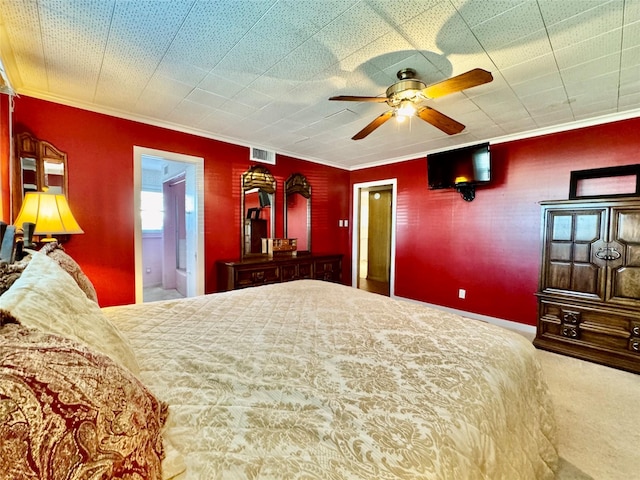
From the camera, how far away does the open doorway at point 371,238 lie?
550 cm

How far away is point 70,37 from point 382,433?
2727 millimetres

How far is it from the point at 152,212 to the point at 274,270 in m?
3.63

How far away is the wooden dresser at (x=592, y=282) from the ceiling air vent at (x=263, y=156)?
3464mm

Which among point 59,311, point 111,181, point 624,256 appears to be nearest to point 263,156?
point 111,181

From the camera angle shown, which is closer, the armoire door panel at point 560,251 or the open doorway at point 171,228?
the armoire door panel at point 560,251

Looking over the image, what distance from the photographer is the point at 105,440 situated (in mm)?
527

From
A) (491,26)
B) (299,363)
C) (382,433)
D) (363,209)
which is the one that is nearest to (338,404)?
(382,433)

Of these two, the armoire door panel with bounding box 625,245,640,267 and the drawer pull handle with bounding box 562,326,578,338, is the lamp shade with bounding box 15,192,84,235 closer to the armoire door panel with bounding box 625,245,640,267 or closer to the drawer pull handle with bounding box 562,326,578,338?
the drawer pull handle with bounding box 562,326,578,338

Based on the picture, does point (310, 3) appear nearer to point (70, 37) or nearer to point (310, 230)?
point (70, 37)

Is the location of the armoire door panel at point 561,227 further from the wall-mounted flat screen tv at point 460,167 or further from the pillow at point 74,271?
the pillow at point 74,271

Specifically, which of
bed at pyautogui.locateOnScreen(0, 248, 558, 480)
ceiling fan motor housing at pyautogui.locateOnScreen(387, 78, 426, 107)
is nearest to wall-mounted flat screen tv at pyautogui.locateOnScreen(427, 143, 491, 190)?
ceiling fan motor housing at pyautogui.locateOnScreen(387, 78, 426, 107)

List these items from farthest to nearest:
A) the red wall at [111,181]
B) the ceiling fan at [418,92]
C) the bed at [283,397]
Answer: the red wall at [111,181], the ceiling fan at [418,92], the bed at [283,397]

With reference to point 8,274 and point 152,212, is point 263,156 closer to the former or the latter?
point 152,212

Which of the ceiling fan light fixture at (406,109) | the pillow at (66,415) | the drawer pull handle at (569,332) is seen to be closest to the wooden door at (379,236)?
the drawer pull handle at (569,332)
